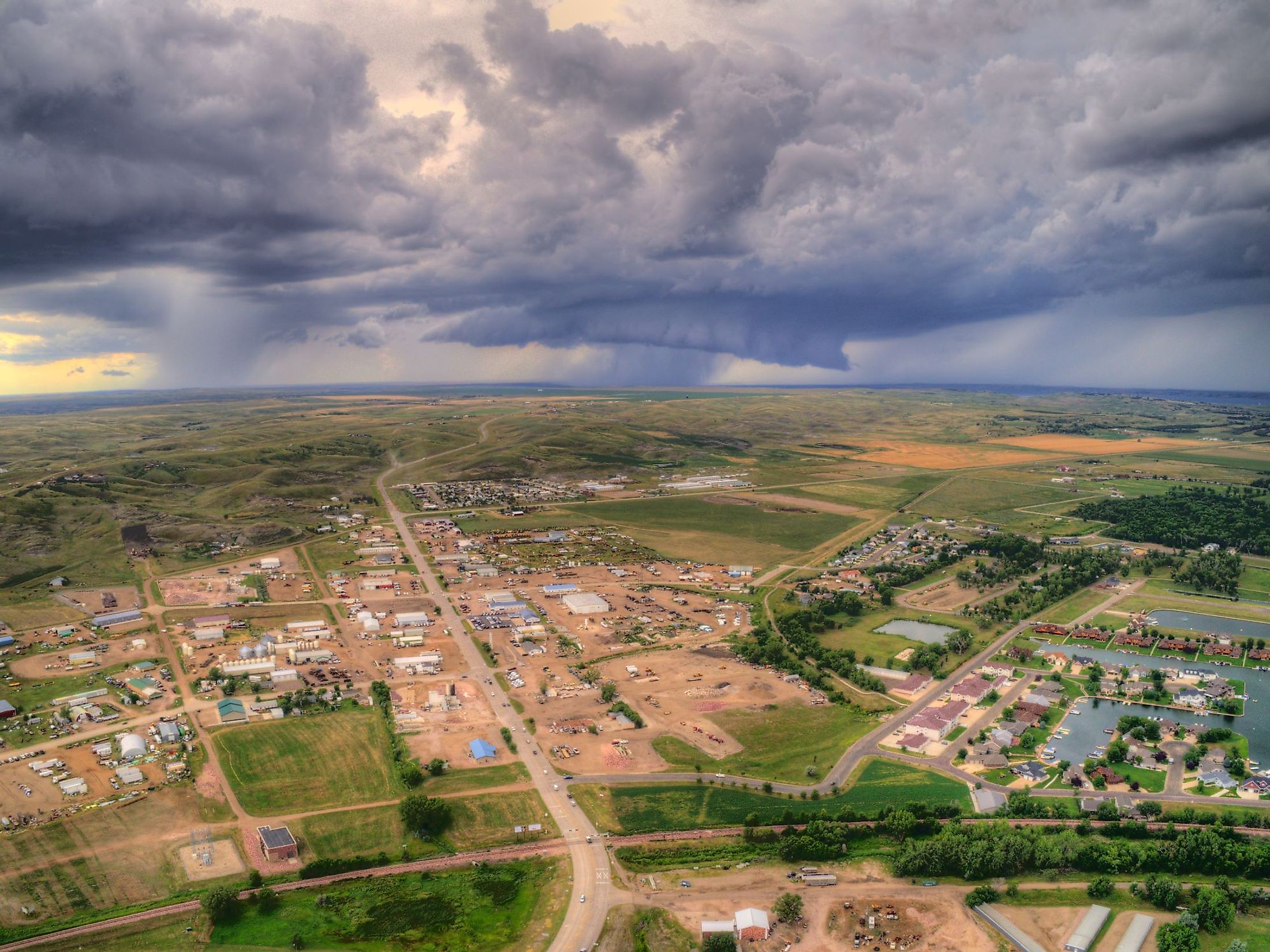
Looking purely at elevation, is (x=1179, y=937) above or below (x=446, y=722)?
below

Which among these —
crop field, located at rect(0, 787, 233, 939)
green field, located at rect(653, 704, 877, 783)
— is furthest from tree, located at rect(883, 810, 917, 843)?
crop field, located at rect(0, 787, 233, 939)

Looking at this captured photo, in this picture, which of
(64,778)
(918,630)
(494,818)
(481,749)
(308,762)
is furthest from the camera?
(918,630)

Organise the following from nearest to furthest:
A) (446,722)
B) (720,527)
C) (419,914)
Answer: (419,914) → (446,722) → (720,527)

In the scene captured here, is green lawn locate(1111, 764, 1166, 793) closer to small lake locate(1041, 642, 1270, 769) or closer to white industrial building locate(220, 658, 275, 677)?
small lake locate(1041, 642, 1270, 769)

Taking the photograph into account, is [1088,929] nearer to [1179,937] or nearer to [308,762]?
[1179,937]

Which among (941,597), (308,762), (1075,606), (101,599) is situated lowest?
(308,762)

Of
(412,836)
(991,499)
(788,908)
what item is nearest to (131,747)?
(412,836)
